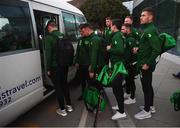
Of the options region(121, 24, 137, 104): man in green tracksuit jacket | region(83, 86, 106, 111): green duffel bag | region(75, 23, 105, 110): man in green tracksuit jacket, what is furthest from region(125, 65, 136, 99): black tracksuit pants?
region(83, 86, 106, 111): green duffel bag

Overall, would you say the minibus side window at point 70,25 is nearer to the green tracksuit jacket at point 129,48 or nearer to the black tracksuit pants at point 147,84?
the green tracksuit jacket at point 129,48

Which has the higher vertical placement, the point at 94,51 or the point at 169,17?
the point at 169,17

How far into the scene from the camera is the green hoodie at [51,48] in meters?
5.03

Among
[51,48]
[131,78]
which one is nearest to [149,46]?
[131,78]

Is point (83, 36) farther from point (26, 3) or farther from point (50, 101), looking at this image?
point (50, 101)

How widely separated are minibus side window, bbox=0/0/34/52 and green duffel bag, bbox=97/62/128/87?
57.3 inches

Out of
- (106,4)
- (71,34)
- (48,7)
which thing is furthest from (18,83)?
(106,4)

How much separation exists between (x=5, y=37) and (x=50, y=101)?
2976mm

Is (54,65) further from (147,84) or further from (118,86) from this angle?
(147,84)

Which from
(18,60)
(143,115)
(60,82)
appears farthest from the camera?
(60,82)

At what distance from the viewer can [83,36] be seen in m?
5.60

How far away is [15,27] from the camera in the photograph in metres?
4.46

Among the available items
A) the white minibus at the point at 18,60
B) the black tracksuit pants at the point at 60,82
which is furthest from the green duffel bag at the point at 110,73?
the white minibus at the point at 18,60

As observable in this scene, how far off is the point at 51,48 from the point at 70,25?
2.81 m
